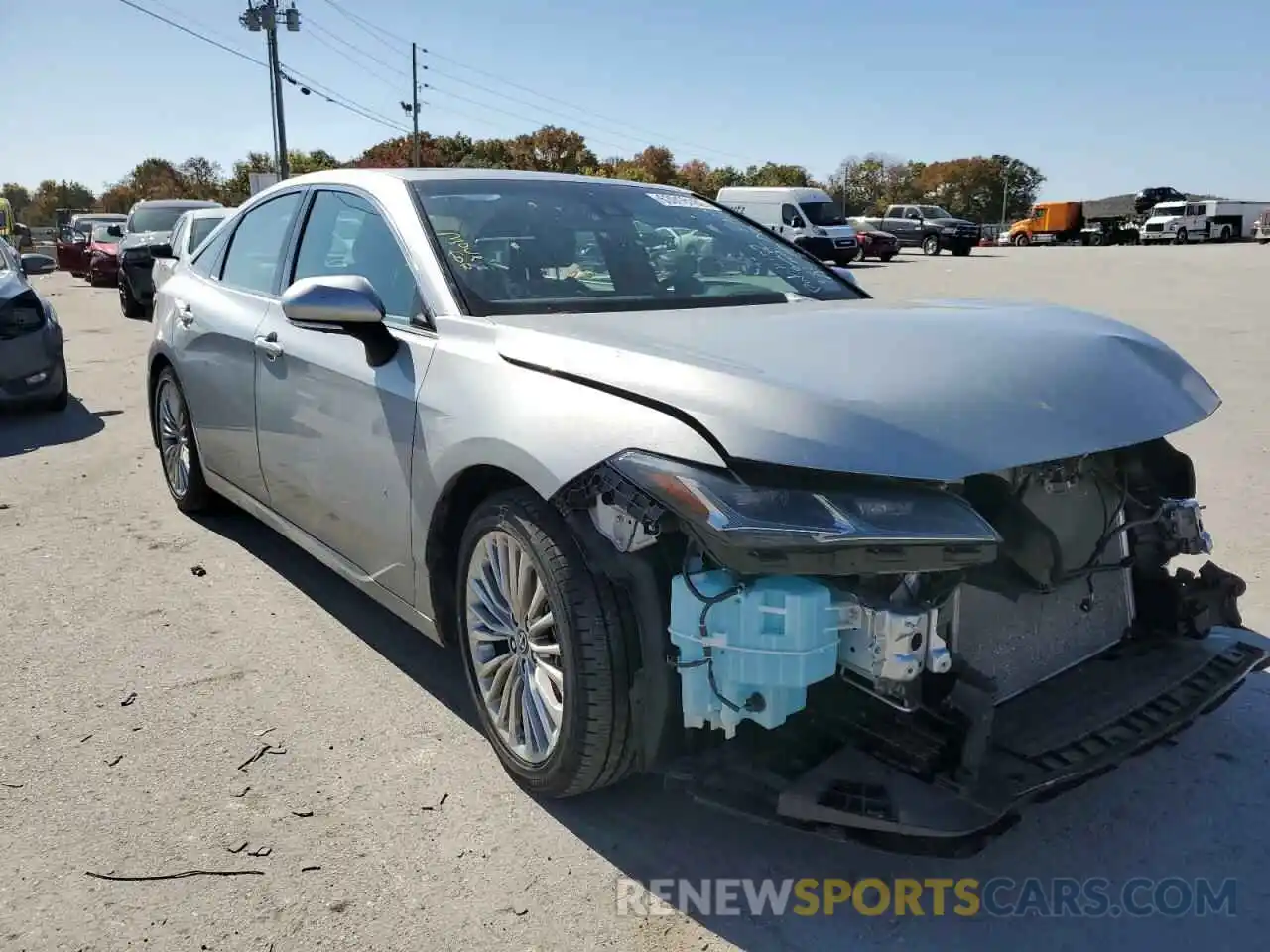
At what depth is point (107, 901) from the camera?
238 cm

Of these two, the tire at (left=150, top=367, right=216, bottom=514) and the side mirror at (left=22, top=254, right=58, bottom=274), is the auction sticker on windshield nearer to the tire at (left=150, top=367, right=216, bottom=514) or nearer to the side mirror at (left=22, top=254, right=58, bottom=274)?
the tire at (left=150, top=367, right=216, bottom=514)

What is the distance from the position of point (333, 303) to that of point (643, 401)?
3.75 ft

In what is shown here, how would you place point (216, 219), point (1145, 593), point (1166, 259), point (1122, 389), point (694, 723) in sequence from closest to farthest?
point (694, 723) < point (1122, 389) < point (1145, 593) < point (216, 219) < point (1166, 259)

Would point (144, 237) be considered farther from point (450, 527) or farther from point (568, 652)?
point (568, 652)

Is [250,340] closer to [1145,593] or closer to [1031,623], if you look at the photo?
[1031,623]

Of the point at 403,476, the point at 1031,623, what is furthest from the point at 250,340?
the point at 1031,623

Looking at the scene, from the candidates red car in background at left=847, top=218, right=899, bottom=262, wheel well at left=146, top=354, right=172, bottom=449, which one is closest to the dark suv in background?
wheel well at left=146, top=354, right=172, bottom=449

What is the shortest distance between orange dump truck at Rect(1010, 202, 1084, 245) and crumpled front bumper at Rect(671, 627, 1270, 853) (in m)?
55.9

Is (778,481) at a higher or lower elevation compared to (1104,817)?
higher

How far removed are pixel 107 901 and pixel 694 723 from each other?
1.45 m

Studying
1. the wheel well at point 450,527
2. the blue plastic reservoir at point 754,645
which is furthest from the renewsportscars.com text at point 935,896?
the wheel well at point 450,527

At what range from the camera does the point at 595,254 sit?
3426 millimetres

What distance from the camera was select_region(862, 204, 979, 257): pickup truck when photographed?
126ft

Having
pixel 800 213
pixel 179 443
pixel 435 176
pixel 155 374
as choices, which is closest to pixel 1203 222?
pixel 800 213
